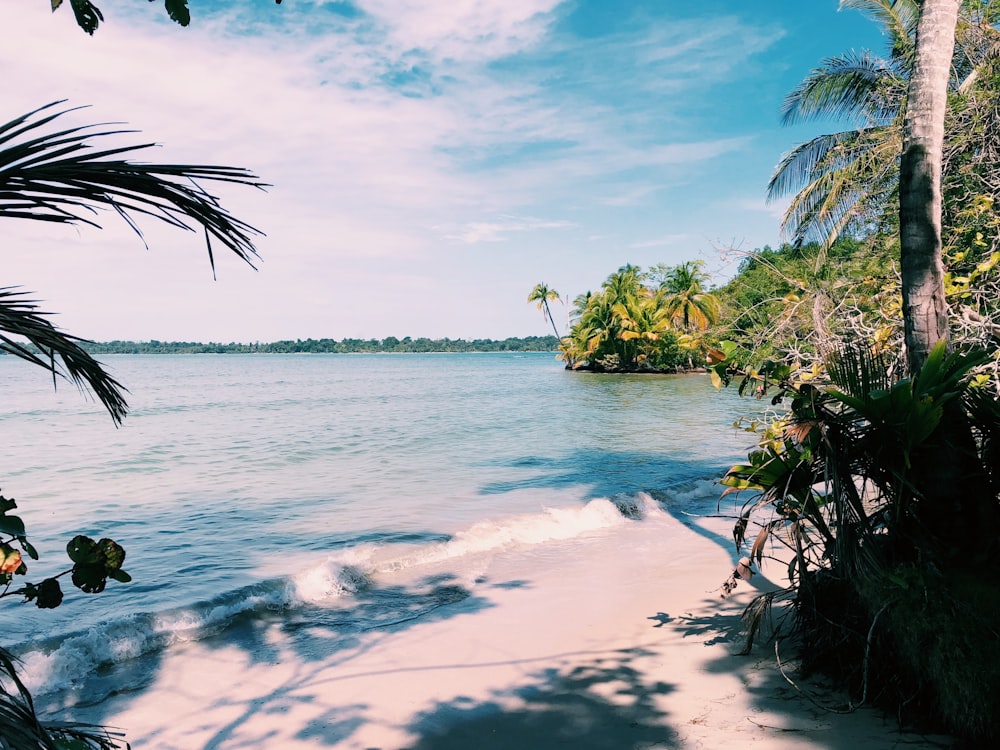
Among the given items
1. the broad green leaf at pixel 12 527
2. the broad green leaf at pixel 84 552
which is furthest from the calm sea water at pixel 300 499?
the broad green leaf at pixel 12 527

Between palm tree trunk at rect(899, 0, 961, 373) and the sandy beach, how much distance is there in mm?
2172

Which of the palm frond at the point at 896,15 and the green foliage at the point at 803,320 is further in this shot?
the palm frond at the point at 896,15

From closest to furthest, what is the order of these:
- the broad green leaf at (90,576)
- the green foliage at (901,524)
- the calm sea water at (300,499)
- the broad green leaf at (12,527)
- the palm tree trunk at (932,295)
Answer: the broad green leaf at (12,527) < the broad green leaf at (90,576) < the green foliage at (901,524) < the palm tree trunk at (932,295) < the calm sea water at (300,499)

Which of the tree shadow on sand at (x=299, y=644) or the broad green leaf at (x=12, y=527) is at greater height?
the broad green leaf at (x=12, y=527)

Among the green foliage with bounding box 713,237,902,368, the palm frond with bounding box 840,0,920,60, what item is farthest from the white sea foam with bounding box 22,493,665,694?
the palm frond with bounding box 840,0,920,60

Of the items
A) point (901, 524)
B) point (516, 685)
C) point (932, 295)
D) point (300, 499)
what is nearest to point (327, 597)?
point (516, 685)

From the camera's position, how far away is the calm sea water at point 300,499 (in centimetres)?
681

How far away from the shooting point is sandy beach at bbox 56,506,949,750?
388cm

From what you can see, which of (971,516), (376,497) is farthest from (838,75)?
(971,516)

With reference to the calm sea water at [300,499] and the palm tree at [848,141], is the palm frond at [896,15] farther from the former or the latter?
the calm sea water at [300,499]

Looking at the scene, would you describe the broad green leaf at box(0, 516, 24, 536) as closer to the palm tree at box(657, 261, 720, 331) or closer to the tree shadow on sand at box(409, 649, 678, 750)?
the tree shadow on sand at box(409, 649, 678, 750)

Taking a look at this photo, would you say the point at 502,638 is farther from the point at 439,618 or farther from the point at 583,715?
the point at 583,715

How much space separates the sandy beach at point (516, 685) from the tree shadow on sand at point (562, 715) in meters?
0.01

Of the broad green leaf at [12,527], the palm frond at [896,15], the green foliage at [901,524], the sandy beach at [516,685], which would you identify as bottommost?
the sandy beach at [516,685]
